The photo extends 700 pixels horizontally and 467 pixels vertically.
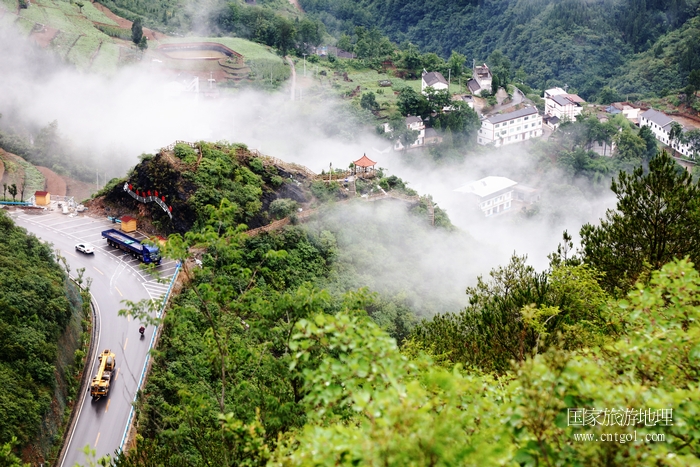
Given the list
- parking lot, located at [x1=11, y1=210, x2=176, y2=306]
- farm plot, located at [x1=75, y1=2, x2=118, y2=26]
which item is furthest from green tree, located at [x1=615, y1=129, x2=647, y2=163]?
farm plot, located at [x1=75, y1=2, x2=118, y2=26]

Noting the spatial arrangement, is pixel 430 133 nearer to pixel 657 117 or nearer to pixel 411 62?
pixel 411 62

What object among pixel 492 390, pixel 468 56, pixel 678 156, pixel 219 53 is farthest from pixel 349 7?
pixel 492 390

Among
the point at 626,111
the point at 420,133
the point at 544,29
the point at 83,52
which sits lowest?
the point at 420,133

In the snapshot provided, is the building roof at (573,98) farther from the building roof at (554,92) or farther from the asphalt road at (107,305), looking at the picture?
the asphalt road at (107,305)

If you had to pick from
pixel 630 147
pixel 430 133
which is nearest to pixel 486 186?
pixel 430 133

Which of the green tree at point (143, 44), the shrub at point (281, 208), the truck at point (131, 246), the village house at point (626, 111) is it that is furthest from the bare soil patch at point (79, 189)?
the village house at point (626, 111)

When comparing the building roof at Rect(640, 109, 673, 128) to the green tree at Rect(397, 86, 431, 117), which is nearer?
the green tree at Rect(397, 86, 431, 117)

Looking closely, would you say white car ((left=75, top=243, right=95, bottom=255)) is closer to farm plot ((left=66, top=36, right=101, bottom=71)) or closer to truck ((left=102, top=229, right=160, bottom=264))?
truck ((left=102, top=229, right=160, bottom=264))
